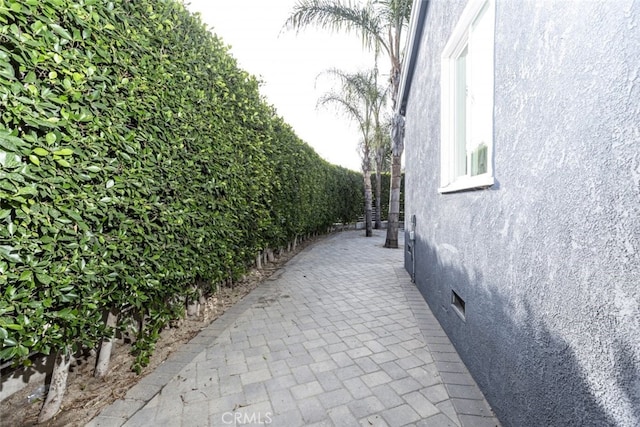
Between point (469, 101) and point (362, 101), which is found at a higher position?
point (362, 101)

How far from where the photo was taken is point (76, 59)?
1.77m

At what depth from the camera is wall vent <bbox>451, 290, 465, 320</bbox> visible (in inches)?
115

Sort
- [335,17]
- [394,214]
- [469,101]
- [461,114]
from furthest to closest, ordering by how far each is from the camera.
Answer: [394,214] < [335,17] < [461,114] < [469,101]

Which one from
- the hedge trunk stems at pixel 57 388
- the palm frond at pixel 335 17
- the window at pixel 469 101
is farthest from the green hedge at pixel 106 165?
the palm frond at pixel 335 17

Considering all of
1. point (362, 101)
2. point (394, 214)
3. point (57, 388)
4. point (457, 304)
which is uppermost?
point (362, 101)

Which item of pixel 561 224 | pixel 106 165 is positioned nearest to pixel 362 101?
pixel 106 165

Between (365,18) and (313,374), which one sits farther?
(365,18)

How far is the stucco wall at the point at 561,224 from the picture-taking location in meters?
1.04

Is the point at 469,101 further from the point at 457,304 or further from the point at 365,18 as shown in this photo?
the point at 365,18

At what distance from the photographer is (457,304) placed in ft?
10.2

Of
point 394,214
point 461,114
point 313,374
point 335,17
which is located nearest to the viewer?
point 313,374

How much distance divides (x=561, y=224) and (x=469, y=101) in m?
2.19

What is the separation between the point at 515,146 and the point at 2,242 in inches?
122

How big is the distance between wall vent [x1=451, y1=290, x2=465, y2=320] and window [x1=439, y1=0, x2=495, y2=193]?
123cm
